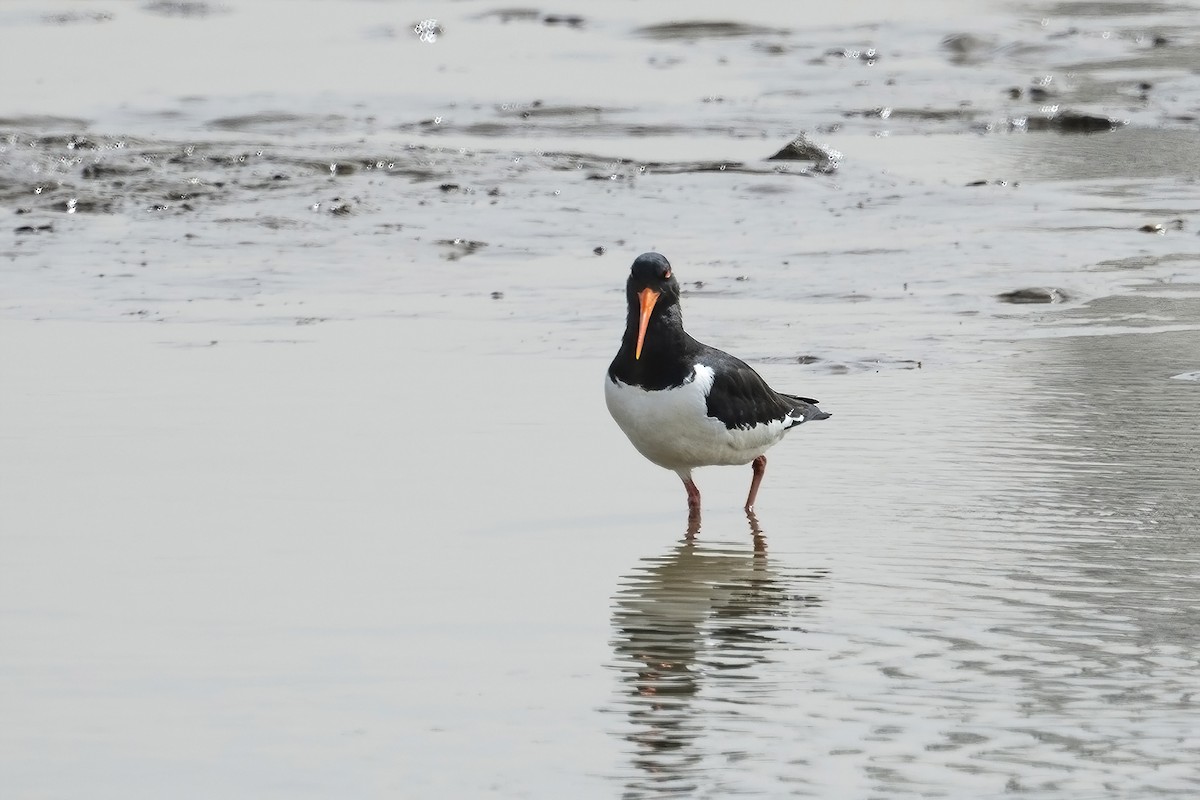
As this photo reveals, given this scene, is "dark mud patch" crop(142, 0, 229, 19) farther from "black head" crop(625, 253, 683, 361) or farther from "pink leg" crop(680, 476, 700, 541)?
"pink leg" crop(680, 476, 700, 541)

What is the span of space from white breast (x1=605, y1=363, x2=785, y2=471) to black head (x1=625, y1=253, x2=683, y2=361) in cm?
24

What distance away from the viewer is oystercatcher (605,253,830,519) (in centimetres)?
720

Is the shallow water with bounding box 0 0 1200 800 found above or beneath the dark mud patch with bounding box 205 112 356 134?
beneath

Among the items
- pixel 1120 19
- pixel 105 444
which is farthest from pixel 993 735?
pixel 1120 19

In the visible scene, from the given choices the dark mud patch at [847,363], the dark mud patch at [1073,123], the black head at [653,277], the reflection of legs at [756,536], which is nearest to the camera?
the reflection of legs at [756,536]

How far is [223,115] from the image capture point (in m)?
19.9

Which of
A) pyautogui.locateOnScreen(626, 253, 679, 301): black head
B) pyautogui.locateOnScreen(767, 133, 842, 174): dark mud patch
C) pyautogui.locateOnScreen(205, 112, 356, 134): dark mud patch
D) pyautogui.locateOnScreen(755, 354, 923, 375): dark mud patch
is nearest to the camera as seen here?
pyautogui.locateOnScreen(626, 253, 679, 301): black head

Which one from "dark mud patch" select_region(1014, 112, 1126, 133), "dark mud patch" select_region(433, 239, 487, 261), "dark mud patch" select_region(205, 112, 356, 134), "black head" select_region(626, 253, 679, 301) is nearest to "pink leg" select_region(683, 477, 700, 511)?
"black head" select_region(626, 253, 679, 301)

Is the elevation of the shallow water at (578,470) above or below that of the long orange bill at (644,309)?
below

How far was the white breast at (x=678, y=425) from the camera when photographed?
7.17 m

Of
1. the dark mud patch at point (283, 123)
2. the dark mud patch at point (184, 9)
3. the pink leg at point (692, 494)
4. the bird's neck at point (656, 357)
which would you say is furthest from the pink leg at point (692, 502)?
the dark mud patch at point (184, 9)

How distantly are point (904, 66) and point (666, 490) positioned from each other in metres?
16.5

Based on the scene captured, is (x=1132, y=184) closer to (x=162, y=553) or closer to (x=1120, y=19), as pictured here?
(x=162, y=553)

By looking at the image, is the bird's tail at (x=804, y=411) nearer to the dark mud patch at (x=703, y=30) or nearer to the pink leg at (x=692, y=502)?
the pink leg at (x=692, y=502)
